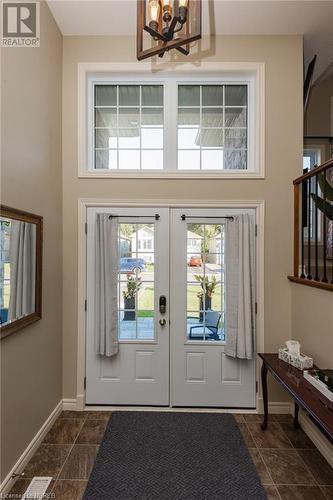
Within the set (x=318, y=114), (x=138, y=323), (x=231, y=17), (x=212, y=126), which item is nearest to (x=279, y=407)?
(x=138, y=323)

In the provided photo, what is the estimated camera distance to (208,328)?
10.1 ft

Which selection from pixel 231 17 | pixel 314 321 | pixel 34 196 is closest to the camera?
pixel 34 196

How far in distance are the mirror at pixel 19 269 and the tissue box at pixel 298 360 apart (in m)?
2.18

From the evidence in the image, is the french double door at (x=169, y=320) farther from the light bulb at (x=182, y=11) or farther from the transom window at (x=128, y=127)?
the light bulb at (x=182, y=11)

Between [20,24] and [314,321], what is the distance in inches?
135

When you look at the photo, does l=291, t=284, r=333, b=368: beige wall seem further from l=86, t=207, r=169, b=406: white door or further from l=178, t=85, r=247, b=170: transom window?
l=178, t=85, r=247, b=170: transom window

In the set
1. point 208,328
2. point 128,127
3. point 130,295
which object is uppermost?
point 128,127

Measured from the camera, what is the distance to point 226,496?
1.99 metres

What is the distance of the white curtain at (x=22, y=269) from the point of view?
2.08 m

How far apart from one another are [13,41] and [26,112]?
48cm

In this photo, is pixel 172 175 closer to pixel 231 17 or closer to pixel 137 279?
pixel 137 279

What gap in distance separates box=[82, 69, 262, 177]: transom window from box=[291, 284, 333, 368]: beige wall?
1464 mm

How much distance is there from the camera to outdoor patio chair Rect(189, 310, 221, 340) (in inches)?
→ 121

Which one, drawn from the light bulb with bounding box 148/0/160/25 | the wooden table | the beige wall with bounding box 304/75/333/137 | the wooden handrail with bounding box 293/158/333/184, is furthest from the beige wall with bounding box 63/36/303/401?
the beige wall with bounding box 304/75/333/137
